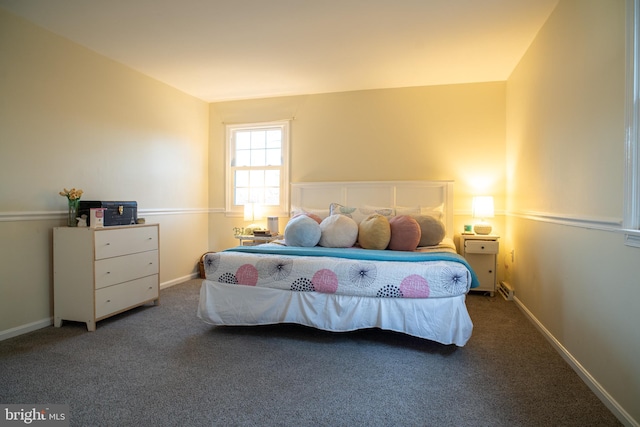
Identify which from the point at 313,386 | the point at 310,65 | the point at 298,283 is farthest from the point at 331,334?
the point at 310,65

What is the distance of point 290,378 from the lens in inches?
72.4

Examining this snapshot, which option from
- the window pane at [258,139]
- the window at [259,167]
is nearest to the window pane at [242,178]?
the window at [259,167]

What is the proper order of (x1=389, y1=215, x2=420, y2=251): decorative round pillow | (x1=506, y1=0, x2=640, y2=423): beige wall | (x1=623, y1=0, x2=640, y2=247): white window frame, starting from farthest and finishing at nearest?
(x1=389, y1=215, x2=420, y2=251): decorative round pillow → (x1=506, y1=0, x2=640, y2=423): beige wall → (x1=623, y1=0, x2=640, y2=247): white window frame

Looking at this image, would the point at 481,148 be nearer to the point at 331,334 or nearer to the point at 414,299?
the point at 414,299

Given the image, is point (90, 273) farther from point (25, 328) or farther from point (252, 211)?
point (252, 211)

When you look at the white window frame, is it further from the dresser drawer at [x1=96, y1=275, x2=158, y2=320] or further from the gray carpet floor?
the dresser drawer at [x1=96, y1=275, x2=158, y2=320]

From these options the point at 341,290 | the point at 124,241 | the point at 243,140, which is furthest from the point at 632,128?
the point at 243,140

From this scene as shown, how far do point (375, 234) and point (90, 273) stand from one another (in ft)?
8.08

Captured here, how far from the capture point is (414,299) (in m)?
2.19

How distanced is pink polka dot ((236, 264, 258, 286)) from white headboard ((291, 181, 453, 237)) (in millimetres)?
1847

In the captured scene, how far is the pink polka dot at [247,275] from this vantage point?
2434mm

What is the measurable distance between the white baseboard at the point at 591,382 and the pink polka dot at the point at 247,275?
217cm

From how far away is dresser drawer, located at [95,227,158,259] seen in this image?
2613 millimetres

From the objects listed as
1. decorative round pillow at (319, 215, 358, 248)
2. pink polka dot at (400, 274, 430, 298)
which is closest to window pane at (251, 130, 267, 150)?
decorative round pillow at (319, 215, 358, 248)
